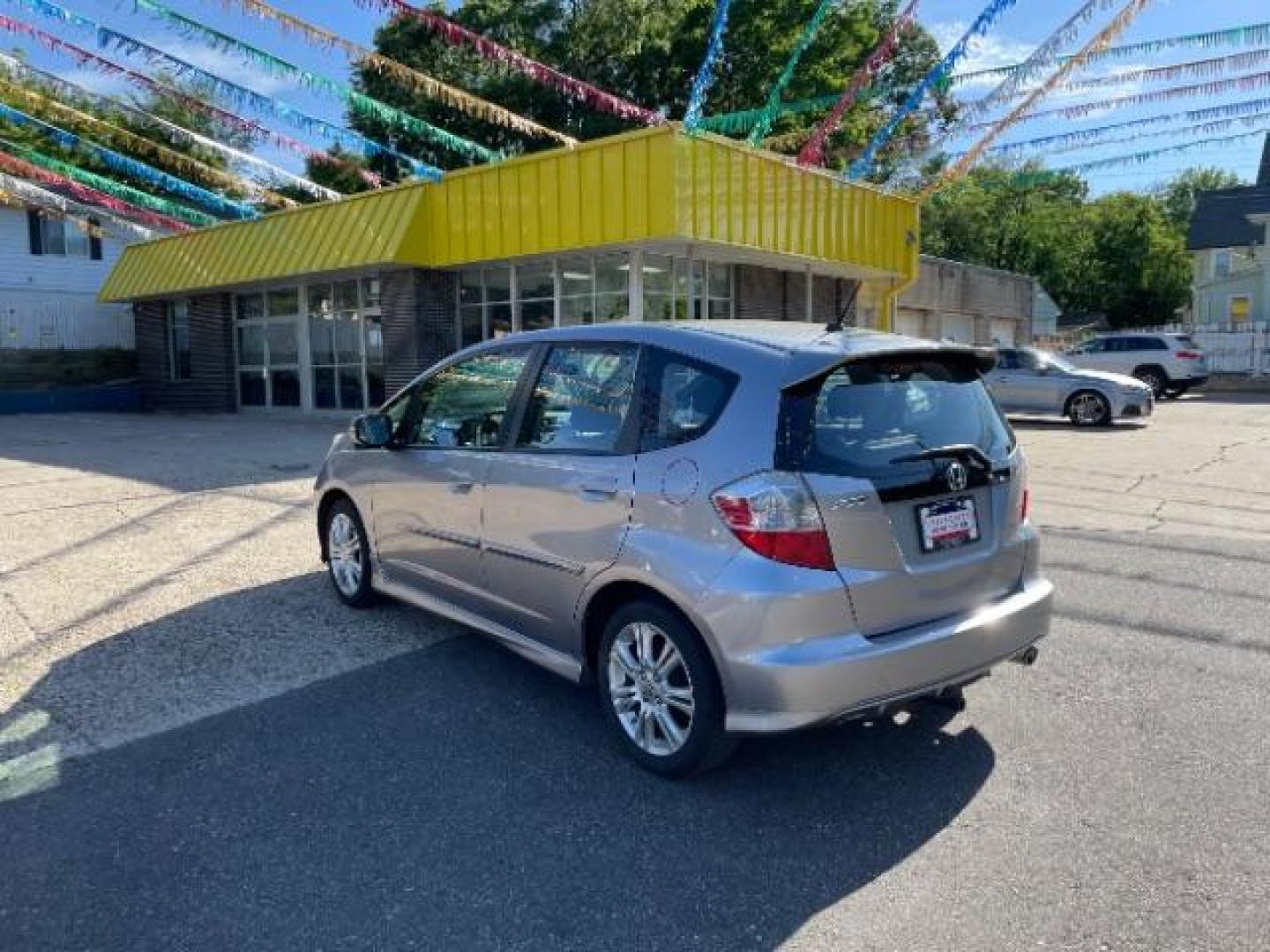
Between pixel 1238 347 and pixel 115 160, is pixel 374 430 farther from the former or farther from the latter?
pixel 1238 347

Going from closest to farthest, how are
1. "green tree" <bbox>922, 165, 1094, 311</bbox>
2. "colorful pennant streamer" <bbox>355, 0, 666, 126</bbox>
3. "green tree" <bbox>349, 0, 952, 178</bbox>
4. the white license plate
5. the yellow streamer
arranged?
the white license plate
"colorful pennant streamer" <bbox>355, 0, 666, 126</bbox>
the yellow streamer
"green tree" <bbox>349, 0, 952, 178</bbox>
"green tree" <bbox>922, 165, 1094, 311</bbox>

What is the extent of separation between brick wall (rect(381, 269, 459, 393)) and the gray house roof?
33576 mm

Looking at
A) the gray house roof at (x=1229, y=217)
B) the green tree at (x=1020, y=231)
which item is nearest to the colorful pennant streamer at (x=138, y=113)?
the gray house roof at (x=1229, y=217)

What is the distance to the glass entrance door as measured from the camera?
19688 mm

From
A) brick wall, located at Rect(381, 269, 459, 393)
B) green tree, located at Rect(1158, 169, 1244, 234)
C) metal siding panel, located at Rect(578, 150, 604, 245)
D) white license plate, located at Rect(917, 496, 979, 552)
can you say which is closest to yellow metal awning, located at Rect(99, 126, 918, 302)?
metal siding panel, located at Rect(578, 150, 604, 245)

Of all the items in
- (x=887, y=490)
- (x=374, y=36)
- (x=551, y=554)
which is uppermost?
(x=374, y=36)

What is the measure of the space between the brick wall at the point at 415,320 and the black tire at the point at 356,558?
10907mm

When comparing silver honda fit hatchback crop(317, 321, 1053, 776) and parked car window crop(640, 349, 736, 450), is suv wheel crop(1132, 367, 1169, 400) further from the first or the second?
parked car window crop(640, 349, 736, 450)

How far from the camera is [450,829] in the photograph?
314 cm

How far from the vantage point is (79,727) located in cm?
396

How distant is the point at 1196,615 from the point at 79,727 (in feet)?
18.8

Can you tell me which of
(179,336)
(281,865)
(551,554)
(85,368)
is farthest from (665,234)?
(85,368)

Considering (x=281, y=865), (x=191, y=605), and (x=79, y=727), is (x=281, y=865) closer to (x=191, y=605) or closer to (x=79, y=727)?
(x=79, y=727)

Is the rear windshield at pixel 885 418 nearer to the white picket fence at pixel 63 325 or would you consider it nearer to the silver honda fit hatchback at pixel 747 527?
the silver honda fit hatchback at pixel 747 527
